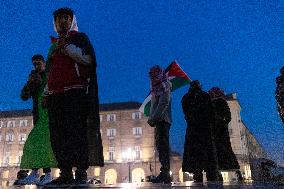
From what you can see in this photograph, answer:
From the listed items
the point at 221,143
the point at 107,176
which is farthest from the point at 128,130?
the point at 221,143

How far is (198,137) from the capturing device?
575cm

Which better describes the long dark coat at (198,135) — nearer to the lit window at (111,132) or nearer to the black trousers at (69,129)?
the black trousers at (69,129)

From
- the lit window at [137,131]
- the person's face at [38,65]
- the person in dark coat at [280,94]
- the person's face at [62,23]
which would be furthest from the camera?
the lit window at [137,131]

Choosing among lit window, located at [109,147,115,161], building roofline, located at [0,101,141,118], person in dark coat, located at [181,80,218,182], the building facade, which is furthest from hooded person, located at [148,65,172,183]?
building roofline, located at [0,101,141,118]

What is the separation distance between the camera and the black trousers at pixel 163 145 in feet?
19.5

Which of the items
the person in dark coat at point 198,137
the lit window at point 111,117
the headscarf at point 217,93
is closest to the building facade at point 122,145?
the lit window at point 111,117

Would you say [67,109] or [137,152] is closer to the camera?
[67,109]

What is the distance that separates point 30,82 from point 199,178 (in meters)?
3.27

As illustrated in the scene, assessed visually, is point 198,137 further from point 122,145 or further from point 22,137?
point 22,137

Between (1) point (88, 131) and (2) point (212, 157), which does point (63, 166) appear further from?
(2) point (212, 157)

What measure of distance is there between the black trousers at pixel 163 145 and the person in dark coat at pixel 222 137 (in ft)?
4.77

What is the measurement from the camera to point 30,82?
16.6 ft

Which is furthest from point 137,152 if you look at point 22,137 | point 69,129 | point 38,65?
point 69,129

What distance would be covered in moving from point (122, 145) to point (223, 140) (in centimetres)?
5180
